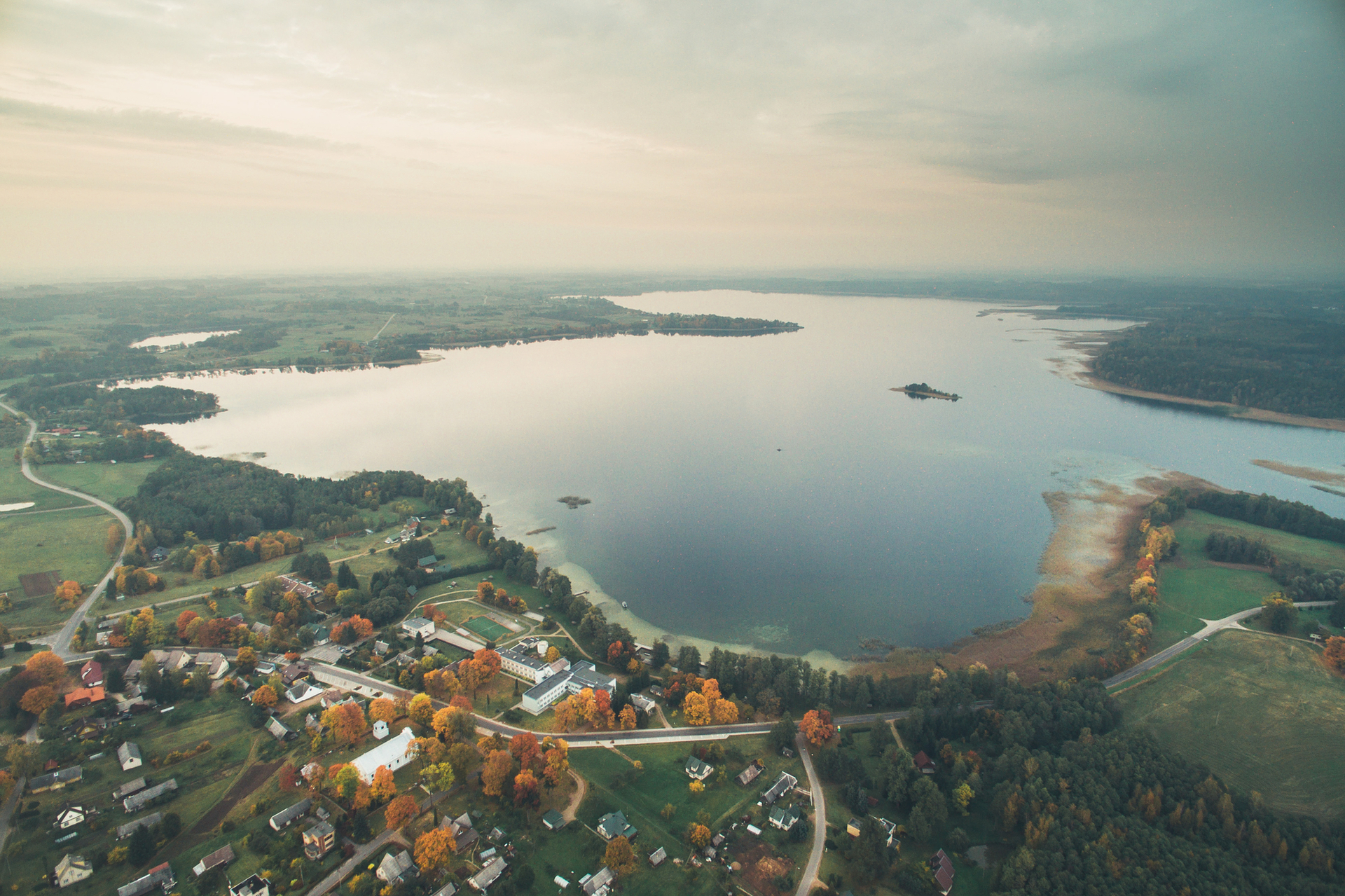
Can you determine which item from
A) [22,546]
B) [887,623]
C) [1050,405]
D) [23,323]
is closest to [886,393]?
[1050,405]

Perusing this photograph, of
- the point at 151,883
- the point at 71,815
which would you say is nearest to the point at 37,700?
the point at 71,815

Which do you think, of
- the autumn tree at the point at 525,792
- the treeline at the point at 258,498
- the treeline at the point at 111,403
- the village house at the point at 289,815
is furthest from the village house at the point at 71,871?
the treeline at the point at 111,403

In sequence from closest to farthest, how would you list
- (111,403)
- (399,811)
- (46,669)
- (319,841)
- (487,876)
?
(487,876)
(319,841)
(399,811)
(46,669)
(111,403)

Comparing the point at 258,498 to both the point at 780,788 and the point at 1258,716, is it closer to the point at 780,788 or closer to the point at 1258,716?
the point at 780,788

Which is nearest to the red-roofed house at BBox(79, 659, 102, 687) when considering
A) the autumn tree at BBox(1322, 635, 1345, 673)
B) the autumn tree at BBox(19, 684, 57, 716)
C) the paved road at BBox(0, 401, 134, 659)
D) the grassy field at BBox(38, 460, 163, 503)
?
the autumn tree at BBox(19, 684, 57, 716)

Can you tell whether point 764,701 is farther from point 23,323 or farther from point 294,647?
point 23,323

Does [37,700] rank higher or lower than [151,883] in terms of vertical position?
higher

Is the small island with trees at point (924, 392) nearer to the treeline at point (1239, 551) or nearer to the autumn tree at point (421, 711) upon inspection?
the treeline at point (1239, 551)
